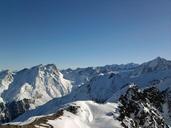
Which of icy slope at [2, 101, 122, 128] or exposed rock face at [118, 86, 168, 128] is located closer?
exposed rock face at [118, 86, 168, 128]

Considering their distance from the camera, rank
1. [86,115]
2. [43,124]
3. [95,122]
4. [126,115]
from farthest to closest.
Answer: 1. [86,115]
2. [95,122]
3. [43,124]
4. [126,115]

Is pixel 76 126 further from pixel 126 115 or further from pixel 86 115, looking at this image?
pixel 126 115

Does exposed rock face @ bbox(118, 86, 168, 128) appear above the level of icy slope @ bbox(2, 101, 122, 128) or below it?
above

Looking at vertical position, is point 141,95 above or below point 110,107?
above

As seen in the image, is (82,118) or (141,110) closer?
(141,110)

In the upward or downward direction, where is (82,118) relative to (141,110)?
downward

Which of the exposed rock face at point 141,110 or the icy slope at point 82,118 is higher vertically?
the exposed rock face at point 141,110

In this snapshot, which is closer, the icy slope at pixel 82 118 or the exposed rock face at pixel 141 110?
the exposed rock face at pixel 141 110

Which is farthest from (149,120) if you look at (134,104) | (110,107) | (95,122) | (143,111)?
(110,107)
